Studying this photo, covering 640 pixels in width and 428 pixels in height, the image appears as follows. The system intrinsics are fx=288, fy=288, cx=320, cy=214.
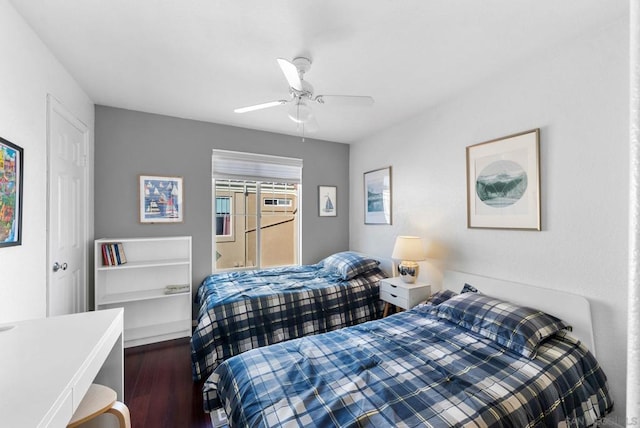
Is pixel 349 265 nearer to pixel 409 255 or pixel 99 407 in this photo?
pixel 409 255

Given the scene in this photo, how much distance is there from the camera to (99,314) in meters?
1.44

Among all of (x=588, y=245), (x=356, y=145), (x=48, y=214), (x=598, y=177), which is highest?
(x=356, y=145)

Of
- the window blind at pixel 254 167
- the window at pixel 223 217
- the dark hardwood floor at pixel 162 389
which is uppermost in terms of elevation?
the window blind at pixel 254 167

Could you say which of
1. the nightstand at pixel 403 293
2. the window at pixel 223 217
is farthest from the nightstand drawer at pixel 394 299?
the window at pixel 223 217

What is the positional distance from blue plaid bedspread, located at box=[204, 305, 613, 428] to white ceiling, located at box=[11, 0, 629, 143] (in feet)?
6.47

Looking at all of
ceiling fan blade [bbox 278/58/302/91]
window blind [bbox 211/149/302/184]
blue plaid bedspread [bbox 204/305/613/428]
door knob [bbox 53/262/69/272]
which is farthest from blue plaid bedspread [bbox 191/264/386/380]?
ceiling fan blade [bbox 278/58/302/91]

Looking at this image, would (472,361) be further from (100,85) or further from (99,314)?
(100,85)

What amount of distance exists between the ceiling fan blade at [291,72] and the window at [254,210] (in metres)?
1.88

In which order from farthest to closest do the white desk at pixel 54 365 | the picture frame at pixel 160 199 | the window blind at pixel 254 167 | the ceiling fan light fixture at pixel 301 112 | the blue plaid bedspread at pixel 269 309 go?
1. the window blind at pixel 254 167
2. the picture frame at pixel 160 199
3. the blue plaid bedspread at pixel 269 309
4. the ceiling fan light fixture at pixel 301 112
5. the white desk at pixel 54 365

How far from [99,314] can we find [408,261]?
251 cm

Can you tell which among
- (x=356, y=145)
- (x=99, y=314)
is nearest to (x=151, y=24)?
(x=99, y=314)

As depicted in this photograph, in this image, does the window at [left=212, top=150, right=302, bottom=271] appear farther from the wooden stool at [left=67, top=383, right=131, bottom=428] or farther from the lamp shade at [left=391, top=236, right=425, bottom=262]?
the wooden stool at [left=67, top=383, right=131, bottom=428]

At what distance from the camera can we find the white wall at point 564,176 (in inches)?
69.0

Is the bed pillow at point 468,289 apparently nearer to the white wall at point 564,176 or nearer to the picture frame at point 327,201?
the white wall at point 564,176
